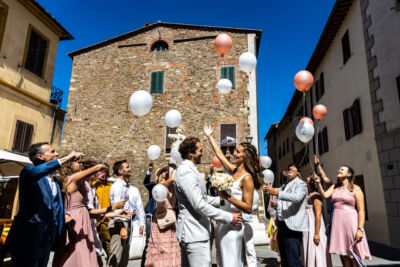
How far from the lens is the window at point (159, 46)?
49.6 ft

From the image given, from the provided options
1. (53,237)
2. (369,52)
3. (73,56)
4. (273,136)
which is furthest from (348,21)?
(273,136)

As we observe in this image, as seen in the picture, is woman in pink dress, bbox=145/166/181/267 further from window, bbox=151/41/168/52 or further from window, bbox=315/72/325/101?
window, bbox=151/41/168/52

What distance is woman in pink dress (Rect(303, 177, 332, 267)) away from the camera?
151 inches

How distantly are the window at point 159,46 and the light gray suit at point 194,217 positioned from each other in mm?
13905

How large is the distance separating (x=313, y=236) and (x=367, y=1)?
863 centimetres

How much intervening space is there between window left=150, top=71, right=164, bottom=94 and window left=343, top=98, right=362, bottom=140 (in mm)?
8970

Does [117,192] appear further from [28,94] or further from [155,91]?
[155,91]

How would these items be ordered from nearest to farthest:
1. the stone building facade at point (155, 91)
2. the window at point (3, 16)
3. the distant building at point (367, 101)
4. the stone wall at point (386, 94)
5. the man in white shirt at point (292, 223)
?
the man in white shirt at point (292, 223) → the stone wall at point (386, 94) → the distant building at point (367, 101) → the window at point (3, 16) → the stone building facade at point (155, 91)

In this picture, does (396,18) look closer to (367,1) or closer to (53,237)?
(367,1)

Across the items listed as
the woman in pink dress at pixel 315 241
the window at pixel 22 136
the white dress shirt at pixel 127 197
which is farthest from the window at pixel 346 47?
the window at pixel 22 136

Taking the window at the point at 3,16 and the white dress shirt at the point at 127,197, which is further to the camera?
the window at the point at 3,16

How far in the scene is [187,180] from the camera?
2275 millimetres

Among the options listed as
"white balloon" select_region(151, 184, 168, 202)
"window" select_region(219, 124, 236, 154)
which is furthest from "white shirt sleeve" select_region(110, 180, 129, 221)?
"window" select_region(219, 124, 236, 154)

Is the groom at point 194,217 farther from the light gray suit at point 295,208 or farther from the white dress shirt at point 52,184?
the light gray suit at point 295,208
